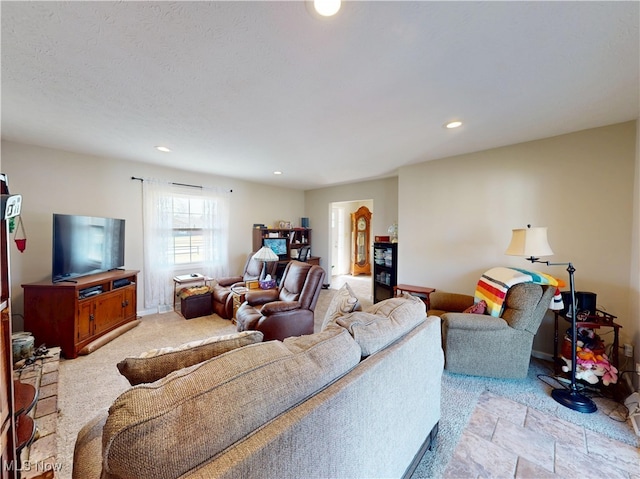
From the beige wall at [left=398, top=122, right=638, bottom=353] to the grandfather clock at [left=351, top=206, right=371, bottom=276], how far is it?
3.66m

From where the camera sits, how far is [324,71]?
1.51 metres

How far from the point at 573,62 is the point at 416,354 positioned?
6.32 ft

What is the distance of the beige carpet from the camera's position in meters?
1.67

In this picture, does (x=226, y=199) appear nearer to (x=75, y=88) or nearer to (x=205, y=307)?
(x=205, y=307)

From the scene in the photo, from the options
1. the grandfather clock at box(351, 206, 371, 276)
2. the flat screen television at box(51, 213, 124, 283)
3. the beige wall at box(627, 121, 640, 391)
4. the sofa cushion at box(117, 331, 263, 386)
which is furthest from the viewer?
the grandfather clock at box(351, 206, 371, 276)

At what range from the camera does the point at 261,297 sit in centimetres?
312

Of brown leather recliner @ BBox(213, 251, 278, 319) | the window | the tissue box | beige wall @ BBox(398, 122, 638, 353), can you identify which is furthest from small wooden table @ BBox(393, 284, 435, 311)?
the window

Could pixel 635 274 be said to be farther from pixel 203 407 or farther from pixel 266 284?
pixel 266 284

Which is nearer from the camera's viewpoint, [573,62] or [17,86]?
[573,62]

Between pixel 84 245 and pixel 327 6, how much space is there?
352cm

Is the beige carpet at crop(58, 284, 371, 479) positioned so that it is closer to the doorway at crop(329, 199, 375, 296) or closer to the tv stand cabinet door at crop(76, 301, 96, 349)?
the tv stand cabinet door at crop(76, 301, 96, 349)

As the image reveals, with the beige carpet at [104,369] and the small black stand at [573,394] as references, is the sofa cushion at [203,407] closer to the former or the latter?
the beige carpet at [104,369]

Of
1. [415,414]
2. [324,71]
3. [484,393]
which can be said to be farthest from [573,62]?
[484,393]

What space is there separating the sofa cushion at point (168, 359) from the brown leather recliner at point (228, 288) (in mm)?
2756
